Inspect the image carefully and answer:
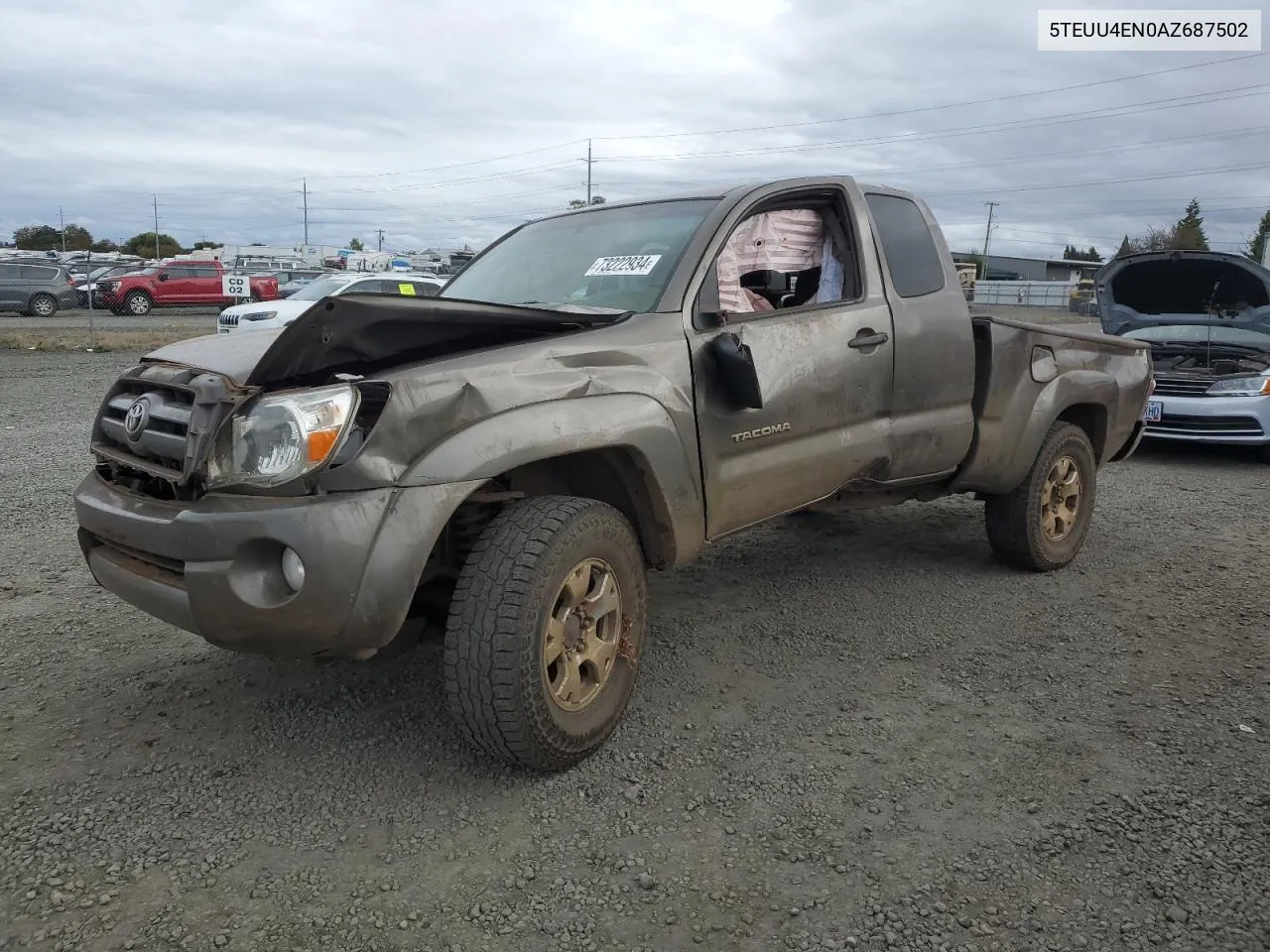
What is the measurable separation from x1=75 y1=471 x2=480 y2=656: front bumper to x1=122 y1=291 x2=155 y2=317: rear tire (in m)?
29.0

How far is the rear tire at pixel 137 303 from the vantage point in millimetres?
28125

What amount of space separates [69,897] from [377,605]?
1.00m

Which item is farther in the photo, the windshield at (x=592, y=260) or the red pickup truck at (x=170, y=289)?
the red pickup truck at (x=170, y=289)

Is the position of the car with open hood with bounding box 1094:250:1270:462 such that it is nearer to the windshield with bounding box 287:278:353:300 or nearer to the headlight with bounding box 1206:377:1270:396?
the headlight with bounding box 1206:377:1270:396

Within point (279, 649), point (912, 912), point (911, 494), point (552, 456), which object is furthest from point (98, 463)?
point (911, 494)

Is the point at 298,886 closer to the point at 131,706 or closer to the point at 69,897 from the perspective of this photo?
the point at 69,897

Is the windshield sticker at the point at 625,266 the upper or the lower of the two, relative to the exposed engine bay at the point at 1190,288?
lower

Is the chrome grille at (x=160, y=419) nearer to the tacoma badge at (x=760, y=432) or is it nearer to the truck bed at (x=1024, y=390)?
the tacoma badge at (x=760, y=432)

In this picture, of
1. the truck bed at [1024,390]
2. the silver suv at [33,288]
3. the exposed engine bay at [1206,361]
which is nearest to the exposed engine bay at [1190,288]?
the exposed engine bay at [1206,361]

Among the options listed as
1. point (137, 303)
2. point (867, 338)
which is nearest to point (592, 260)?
point (867, 338)

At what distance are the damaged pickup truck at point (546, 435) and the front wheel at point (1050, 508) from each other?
1.55 ft

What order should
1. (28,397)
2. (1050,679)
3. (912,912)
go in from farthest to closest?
(28,397)
(1050,679)
(912,912)

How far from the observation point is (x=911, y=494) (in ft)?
15.2

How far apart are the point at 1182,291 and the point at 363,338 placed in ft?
28.4
